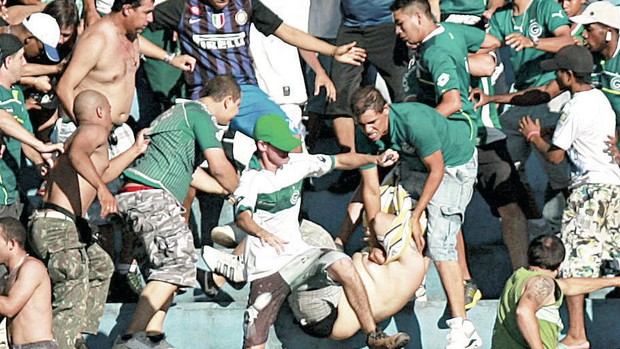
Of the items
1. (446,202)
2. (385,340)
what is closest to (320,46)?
(446,202)

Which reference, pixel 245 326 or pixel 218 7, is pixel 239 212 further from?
pixel 218 7

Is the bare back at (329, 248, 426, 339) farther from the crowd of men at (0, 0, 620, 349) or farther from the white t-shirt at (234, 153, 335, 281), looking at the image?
the white t-shirt at (234, 153, 335, 281)

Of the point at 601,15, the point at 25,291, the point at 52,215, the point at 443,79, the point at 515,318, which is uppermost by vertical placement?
the point at 601,15

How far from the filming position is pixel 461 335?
1110 cm

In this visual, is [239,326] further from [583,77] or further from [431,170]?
[583,77]

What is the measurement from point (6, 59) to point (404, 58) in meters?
2.81

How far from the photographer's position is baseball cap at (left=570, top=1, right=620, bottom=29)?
1191cm

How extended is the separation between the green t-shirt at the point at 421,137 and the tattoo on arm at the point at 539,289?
115 centimetres

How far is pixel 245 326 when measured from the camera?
34.9 feet

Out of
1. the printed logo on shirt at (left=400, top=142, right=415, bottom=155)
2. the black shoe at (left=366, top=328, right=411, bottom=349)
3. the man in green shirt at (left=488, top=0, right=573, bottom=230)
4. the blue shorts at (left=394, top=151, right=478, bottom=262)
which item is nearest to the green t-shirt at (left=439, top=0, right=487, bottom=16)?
the man in green shirt at (left=488, top=0, right=573, bottom=230)

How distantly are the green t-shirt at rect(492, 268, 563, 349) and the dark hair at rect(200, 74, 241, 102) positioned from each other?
2069 millimetres

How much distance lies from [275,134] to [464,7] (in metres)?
2.43

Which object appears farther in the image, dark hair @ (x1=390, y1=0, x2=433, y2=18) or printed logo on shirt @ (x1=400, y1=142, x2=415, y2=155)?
dark hair @ (x1=390, y1=0, x2=433, y2=18)

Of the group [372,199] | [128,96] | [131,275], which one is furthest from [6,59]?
[372,199]
